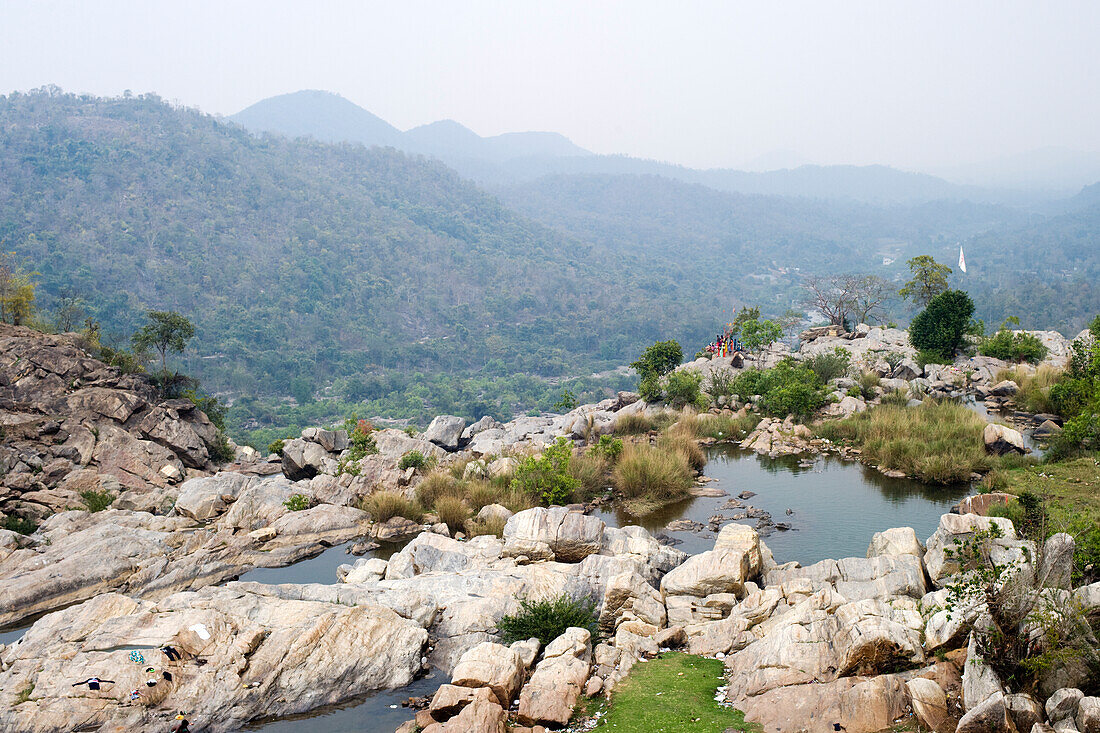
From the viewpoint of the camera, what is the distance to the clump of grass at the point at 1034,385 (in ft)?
63.5

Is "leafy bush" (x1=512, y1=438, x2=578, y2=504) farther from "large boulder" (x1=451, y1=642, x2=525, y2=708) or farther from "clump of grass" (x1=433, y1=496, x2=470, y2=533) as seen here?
"large boulder" (x1=451, y1=642, x2=525, y2=708)

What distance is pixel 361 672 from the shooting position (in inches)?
329

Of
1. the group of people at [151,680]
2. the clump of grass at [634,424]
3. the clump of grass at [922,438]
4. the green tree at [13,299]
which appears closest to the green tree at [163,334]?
the green tree at [13,299]

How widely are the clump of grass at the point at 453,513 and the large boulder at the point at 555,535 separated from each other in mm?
2512

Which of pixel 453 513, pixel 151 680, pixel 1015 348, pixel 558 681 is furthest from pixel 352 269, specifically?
pixel 558 681

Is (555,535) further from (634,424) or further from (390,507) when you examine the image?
(634,424)

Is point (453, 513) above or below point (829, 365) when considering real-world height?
below

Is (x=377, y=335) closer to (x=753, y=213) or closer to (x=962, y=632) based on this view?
(x=962, y=632)

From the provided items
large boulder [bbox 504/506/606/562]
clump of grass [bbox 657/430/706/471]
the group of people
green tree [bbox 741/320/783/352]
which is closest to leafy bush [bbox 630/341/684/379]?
green tree [bbox 741/320/783/352]

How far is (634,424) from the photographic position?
2230cm

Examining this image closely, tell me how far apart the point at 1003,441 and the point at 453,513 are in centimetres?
1264

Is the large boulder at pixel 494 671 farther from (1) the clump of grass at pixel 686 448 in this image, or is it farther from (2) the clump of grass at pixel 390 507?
(1) the clump of grass at pixel 686 448

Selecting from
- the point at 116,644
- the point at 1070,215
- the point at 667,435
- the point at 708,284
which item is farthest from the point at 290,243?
the point at 1070,215

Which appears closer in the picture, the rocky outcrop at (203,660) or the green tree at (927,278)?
the rocky outcrop at (203,660)
